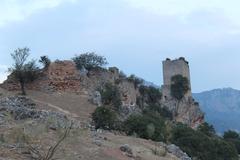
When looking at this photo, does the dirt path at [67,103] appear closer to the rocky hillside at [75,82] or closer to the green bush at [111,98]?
the rocky hillside at [75,82]

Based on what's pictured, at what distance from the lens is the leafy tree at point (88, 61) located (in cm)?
5163

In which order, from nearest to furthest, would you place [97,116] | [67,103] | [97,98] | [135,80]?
[97,116], [67,103], [97,98], [135,80]

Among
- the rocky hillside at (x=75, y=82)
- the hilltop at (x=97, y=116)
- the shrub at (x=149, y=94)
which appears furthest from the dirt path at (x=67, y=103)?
the shrub at (x=149, y=94)

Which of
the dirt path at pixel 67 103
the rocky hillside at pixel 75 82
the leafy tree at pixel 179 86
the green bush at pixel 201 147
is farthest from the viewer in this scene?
the leafy tree at pixel 179 86

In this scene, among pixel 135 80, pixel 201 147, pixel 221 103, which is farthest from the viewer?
pixel 221 103

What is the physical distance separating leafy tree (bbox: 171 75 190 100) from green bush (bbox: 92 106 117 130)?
33987 millimetres

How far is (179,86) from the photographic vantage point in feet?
224

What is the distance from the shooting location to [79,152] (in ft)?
71.3

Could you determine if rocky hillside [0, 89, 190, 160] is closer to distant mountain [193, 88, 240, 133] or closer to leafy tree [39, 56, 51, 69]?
leafy tree [39, 56, 51, 69]

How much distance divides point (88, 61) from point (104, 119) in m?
19.2

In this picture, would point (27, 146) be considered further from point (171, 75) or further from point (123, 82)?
point (171, 75)

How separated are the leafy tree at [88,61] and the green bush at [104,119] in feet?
58.3

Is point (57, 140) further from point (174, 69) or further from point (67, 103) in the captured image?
point (174, 69)

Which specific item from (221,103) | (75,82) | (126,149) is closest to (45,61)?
(75,82)
